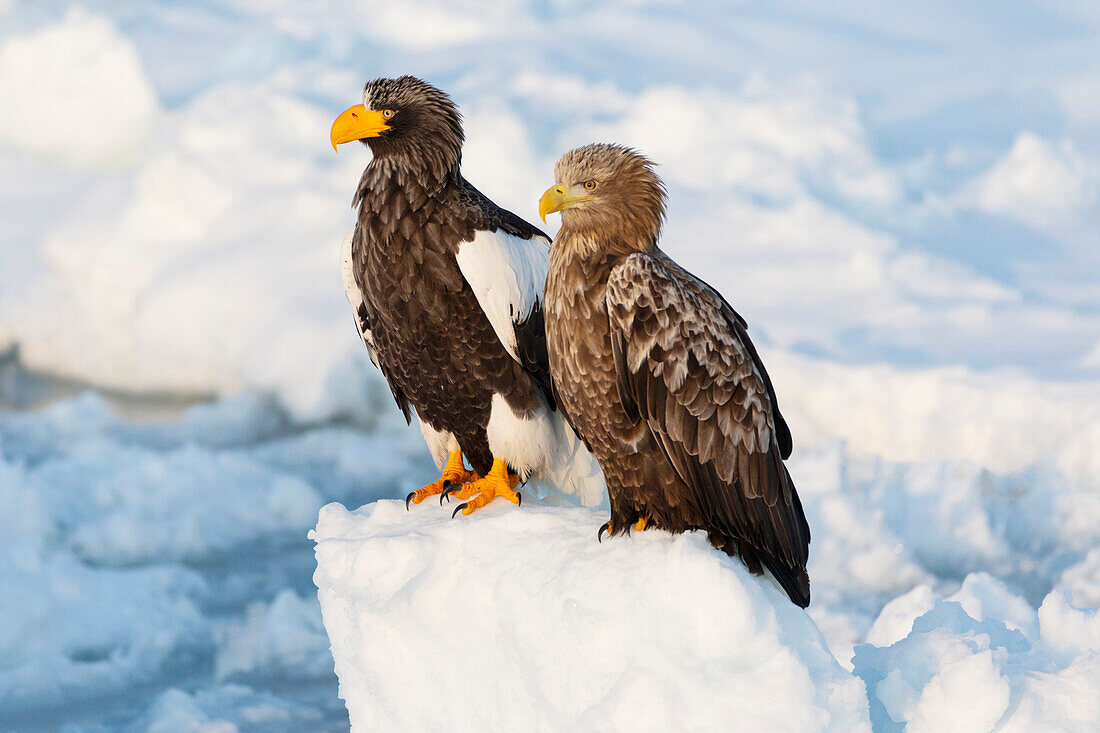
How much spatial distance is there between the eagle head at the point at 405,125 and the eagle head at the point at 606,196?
1.05 meters

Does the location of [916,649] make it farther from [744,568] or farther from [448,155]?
[448,155]

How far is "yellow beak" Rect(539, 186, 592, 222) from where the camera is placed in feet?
16.0

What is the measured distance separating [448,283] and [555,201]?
1023 mm

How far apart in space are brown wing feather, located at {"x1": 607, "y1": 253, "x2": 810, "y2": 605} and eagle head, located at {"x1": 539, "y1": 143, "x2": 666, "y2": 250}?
7.7 inches

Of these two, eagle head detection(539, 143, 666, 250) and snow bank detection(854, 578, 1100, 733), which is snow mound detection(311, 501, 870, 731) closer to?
snow bank detection(854, 578, 1100, 733)

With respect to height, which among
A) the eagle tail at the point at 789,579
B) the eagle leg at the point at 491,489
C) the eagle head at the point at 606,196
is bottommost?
the eagle tail at the point at 789,579

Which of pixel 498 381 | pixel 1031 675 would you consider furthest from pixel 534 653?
pixel 1031 675

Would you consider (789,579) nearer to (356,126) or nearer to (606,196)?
(606,196)

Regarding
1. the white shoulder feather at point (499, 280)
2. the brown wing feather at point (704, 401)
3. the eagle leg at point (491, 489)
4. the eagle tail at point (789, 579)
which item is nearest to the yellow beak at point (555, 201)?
the brown wing feather at point (704, 401)

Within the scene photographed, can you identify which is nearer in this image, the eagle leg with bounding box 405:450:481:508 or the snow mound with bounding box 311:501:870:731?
the snow mound with bounding box 311:501:870:731

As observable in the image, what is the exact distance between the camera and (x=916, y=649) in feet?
17.1

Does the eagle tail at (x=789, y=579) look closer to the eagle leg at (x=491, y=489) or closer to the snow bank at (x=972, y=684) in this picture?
the snow bank at (x=972, y=684)

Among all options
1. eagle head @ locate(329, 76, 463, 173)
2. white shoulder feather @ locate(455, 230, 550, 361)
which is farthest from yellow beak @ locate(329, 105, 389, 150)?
white shoulder feather @ locate(455, 230, 550, 361)

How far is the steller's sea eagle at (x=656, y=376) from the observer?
4746mm
